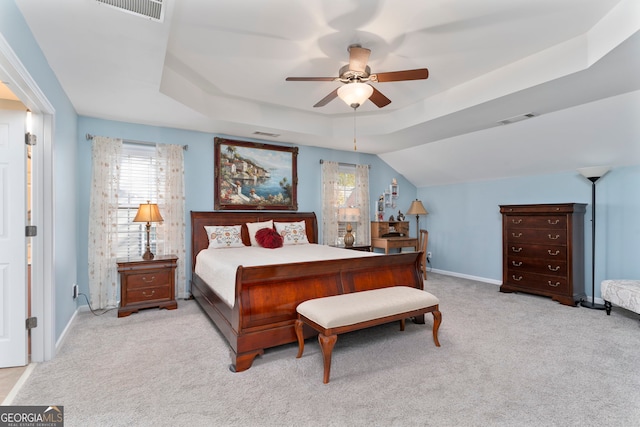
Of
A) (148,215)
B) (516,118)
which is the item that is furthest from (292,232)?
(516,118)

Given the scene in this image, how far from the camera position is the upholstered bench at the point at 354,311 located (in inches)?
91.5

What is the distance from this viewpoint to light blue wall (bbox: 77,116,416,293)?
403cm

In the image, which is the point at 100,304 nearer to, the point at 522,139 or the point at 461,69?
the point at 461,69

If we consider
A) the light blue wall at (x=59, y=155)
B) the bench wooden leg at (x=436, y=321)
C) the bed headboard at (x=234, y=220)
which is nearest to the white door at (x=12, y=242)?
the light blue wall at (x=59, y=155)

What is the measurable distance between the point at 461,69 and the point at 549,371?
2.93 m

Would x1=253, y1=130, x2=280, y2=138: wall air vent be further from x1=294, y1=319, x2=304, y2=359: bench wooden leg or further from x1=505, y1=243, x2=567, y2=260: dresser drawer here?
x1=505, y1=243, x2=567, y2=260: dresser drawer

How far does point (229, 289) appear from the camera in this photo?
2777 mm

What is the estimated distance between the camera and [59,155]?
2.98 m

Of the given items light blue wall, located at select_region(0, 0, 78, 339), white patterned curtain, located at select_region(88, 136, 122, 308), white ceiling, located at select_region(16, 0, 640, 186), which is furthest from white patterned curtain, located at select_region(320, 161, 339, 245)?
light blue wall, located at select_region(0, 0, 78, 339)

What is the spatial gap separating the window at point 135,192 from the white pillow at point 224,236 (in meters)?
0.77

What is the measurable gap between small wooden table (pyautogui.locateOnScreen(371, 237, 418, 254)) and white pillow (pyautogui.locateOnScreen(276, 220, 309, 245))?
168 cm

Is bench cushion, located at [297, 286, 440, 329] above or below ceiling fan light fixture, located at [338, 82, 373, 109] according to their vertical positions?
below

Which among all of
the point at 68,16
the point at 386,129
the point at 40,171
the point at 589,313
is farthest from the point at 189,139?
the point at 589,313

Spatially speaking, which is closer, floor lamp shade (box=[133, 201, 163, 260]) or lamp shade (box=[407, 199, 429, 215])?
floor lamp shade (box=[133, 201, 163, 260])
